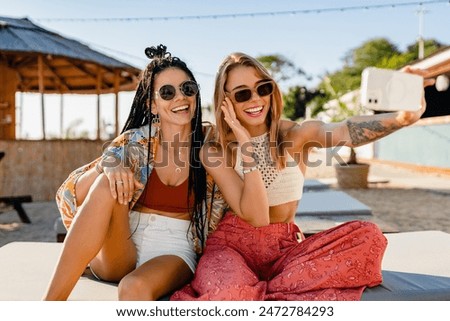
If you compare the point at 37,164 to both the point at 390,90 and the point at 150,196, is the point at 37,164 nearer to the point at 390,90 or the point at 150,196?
the point at 150,196

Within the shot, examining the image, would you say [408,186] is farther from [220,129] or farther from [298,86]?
[298,86]

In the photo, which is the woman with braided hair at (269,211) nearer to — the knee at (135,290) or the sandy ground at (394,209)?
the knee at (135,290)

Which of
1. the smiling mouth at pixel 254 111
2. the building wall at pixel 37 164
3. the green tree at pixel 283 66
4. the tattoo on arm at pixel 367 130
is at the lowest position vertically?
the building wall at pixel 37 164

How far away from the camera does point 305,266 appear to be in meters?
1.86

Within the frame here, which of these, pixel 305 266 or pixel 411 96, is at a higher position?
pixel 411 96

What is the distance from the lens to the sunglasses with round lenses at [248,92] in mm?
2123

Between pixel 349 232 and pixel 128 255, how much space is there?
0.91 meters

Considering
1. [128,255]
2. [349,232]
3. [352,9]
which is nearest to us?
[349,232]

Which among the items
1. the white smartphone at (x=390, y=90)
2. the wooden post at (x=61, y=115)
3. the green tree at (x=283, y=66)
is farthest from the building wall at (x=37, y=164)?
the green tree at (x=283, y=66)

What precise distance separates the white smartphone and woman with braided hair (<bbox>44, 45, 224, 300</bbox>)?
0.81m

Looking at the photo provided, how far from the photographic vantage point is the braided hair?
85.1 inches

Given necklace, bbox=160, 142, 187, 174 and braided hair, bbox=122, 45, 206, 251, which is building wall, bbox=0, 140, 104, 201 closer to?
braided hair, bbox=122, 45, 206, 251

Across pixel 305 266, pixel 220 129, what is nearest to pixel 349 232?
pixel 305 266

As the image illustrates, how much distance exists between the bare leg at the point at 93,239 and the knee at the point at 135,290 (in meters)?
0.20
